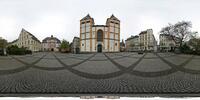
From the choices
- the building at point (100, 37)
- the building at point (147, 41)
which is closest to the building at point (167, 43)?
the building at point (147, 41)

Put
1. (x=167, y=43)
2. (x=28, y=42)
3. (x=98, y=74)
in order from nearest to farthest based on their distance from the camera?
(x=167, y=43) < (x=28, y=42) < (x=98, y=74)

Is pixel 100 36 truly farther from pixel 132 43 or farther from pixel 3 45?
pixel 3 45

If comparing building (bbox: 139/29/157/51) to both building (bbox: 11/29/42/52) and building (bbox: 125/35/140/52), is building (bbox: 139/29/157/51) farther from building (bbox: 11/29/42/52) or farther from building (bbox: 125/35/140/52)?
building (bbox: 11/29/42/52)

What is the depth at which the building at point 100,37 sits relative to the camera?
4.47 ft

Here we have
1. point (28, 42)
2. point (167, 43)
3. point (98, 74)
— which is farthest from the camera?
point (98, 74)

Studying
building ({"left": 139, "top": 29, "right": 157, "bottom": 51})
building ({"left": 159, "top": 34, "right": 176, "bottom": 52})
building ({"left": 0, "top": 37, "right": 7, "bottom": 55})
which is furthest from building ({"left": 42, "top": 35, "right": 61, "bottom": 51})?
building ({"left": 159, "top": 34, "right": 176, "bottom": 52})

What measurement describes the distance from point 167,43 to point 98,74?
2.52 ft

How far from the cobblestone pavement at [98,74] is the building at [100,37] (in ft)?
0.51

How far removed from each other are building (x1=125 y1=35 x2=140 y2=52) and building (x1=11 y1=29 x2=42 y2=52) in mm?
873

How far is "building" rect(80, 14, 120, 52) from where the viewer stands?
136 centimetres

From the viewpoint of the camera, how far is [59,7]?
154 cm

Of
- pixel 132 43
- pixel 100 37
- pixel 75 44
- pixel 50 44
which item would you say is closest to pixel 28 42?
pixel 50 44

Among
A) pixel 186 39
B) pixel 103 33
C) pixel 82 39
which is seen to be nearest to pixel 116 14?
pixel 103 33

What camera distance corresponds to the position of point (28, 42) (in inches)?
57.1
